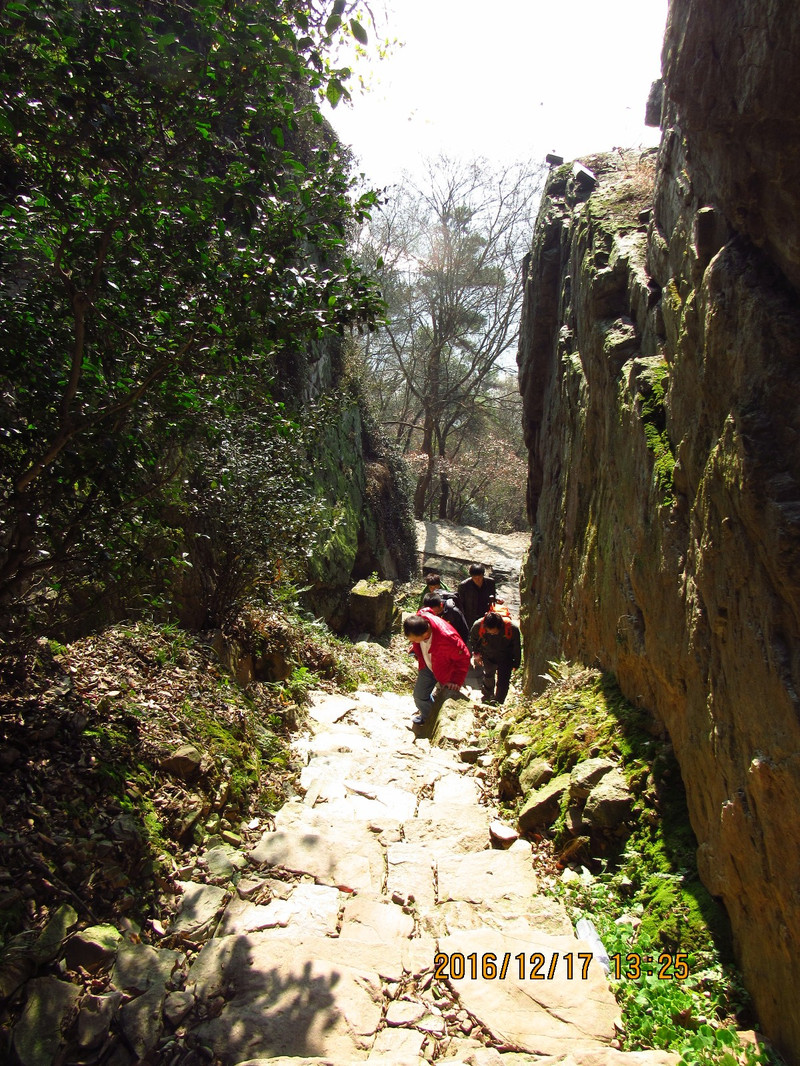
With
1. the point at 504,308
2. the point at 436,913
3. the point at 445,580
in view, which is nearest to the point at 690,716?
the point at 436,913

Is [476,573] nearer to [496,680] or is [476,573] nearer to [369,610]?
[496,680]

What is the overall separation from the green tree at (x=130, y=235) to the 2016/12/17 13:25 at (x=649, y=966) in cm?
349

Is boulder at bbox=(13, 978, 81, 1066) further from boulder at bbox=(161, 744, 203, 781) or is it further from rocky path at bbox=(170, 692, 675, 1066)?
boulder at bbox=(161, 744, 203, 781)

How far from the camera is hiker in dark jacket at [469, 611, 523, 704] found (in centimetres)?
808

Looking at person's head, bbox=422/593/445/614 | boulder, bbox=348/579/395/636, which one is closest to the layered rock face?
person's head, bbox=422/593/445/614


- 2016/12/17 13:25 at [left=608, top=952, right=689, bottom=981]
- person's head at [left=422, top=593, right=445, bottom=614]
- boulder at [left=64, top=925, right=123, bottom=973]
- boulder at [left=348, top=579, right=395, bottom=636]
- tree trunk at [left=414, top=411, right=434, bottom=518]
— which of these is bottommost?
boulder at [left=348, top=579, right=395, bottom=636]

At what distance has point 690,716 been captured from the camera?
3479mm

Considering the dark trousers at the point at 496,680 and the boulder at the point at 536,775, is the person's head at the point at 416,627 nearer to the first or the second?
the dark trousers at the point at 496,680

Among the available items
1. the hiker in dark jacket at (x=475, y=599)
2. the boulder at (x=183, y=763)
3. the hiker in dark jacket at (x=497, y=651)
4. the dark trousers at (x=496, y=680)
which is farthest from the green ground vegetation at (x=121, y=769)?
the hiker in dark jacket at (x=475, y=599)

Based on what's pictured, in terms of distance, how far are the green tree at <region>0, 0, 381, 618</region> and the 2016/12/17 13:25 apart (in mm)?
3489

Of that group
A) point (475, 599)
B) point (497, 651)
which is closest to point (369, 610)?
point (475, 599)

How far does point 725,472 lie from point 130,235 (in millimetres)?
3687

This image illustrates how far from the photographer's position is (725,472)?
288 cm

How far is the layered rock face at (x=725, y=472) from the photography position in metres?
2.40
